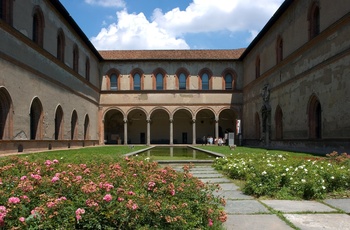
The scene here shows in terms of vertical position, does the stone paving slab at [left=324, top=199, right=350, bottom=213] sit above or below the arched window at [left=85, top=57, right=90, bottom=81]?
below

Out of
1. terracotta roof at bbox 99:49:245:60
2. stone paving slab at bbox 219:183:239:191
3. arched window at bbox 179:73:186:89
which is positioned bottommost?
stone paving slab at bbox 219:183:239:191

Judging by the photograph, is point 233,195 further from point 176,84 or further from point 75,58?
point 176,84

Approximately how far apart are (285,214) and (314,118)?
56.4 feet

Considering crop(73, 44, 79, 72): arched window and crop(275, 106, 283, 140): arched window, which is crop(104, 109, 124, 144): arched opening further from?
crop(275, 106, 283, 140): arched window

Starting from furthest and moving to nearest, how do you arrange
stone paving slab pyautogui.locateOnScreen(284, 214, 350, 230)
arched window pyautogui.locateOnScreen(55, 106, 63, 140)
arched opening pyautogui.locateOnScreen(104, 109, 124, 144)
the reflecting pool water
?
1. arched opening pyautogui.locateOnScreen(104, 109, 124, 144)
2. arched window pyautogui.locateOnScreen(55, 106, 63, 140)
3. the reflecting pool water
4. stone paving slab pyautogui.locateOnScreen(284, 214, 350, 230)

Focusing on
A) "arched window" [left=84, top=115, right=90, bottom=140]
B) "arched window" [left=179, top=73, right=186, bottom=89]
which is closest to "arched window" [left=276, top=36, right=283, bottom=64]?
"arched window" [left=179, top=73, right=186, bottom=89]

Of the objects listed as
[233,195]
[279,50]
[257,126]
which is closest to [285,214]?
[233,195]

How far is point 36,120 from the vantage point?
21328 mm

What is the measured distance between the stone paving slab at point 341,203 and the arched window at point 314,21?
16771 millimetres

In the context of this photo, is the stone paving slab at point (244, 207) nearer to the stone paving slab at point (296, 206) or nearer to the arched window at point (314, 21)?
the stone paving slab at point (296, 206)

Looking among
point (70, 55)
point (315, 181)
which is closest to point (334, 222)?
point (315, 181)

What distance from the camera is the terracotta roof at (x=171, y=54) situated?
3806 cm

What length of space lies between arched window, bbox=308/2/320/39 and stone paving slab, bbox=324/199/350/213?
16771mm

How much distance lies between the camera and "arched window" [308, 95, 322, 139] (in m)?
20.4
